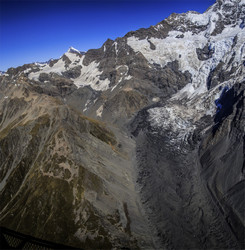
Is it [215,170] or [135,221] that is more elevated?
[215,170]

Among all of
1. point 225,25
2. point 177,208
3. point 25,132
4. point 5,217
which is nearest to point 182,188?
point 177,208

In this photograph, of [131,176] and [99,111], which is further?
[99,111]

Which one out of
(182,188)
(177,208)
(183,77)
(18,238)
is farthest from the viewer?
(183,77)

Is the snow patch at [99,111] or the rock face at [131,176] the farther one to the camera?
the snow patch at [99,111]

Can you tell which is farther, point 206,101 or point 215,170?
point 206,101

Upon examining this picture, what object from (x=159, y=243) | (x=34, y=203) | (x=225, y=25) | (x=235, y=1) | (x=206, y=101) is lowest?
(x=159, y=243)

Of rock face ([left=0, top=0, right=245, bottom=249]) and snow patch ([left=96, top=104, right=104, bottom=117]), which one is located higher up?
snow patch ([left=96, top=104, right=104, bottom=117])

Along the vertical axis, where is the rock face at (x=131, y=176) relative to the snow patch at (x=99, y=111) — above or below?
below

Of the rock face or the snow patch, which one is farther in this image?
the snow patch

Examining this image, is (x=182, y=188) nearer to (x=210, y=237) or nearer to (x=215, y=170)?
(x=215, y=170)

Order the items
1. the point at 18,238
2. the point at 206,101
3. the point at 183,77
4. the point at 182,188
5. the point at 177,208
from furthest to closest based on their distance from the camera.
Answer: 1. the point at 183,77
2. the point at 206,101
3. the point at 182,188
4. the point at 177,208
5. the point at 18,238

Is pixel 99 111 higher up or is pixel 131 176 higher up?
pixel 99 111
